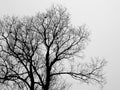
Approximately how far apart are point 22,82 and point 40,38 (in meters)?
4.45

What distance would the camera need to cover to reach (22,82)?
21.5 metres

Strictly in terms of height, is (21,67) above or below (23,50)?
below

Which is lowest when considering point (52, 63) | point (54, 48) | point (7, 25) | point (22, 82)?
point (22, 82)

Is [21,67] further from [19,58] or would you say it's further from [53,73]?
[53,73]

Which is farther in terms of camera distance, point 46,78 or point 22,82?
point 22,82

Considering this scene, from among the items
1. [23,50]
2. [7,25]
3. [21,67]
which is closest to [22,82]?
[21,67]

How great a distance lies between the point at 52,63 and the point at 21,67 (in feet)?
9.31

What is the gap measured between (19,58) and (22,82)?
258 cm

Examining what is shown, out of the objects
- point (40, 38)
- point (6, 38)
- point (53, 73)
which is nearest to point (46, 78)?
point (53, 73)

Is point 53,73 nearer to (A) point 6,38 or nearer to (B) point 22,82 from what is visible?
(B) point 22,82

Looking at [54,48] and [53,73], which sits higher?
[54,48]

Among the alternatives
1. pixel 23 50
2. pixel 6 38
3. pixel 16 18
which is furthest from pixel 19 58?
pixel 16 18

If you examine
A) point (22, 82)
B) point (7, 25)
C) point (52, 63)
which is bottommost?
point (22, 82)

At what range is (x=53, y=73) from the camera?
67.1 feet
